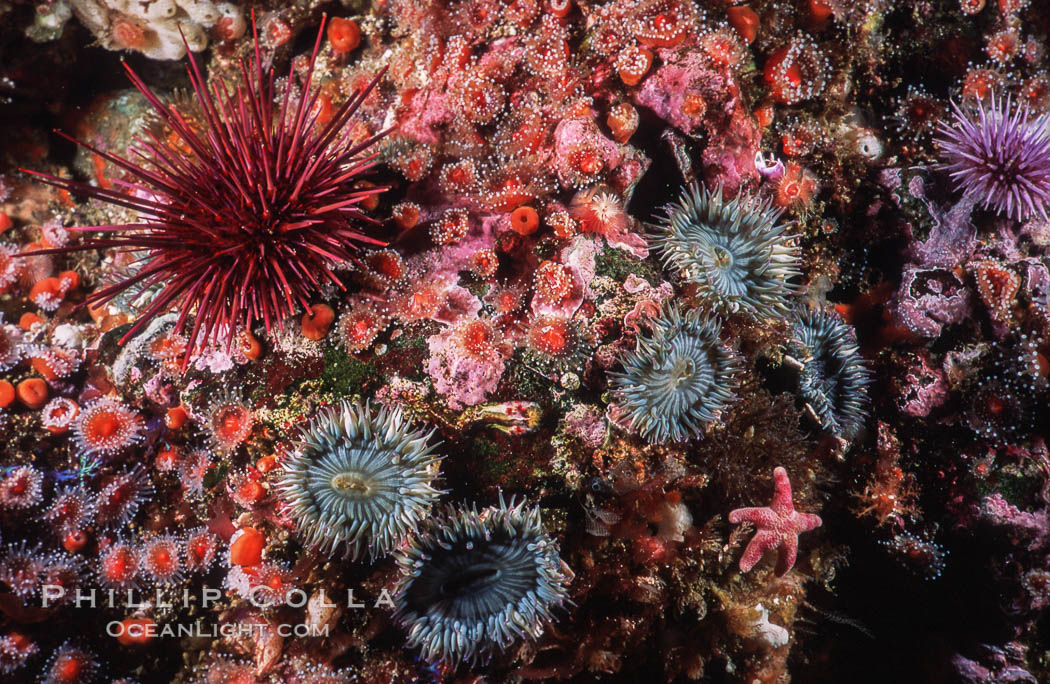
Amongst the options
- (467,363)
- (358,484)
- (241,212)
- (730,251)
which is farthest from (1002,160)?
(241,212)

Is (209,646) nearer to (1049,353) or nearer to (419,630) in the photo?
(419,630)

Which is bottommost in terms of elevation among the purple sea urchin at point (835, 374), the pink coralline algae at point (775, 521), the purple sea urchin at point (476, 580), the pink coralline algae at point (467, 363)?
the purple sea urchin at point (476, 580)

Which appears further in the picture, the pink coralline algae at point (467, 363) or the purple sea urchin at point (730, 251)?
the purple sea urchin at point (730, 251)

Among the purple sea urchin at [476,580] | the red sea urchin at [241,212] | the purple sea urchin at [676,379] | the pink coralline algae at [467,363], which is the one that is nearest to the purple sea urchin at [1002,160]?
the purple sea urchin at [676,379]

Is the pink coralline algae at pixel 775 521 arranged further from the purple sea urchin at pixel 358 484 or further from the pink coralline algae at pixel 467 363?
the purple sea urchin at pixel 358 484

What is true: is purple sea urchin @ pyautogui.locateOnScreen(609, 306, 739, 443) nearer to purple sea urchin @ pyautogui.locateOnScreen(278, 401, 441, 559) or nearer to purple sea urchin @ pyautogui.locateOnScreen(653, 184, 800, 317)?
purple sea urchin @ pyautogui.locateOnScreen(653, 184, 800, 317)

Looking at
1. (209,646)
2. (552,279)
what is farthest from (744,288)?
(209,646)

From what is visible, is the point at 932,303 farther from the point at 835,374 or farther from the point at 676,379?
the point at 676,379
